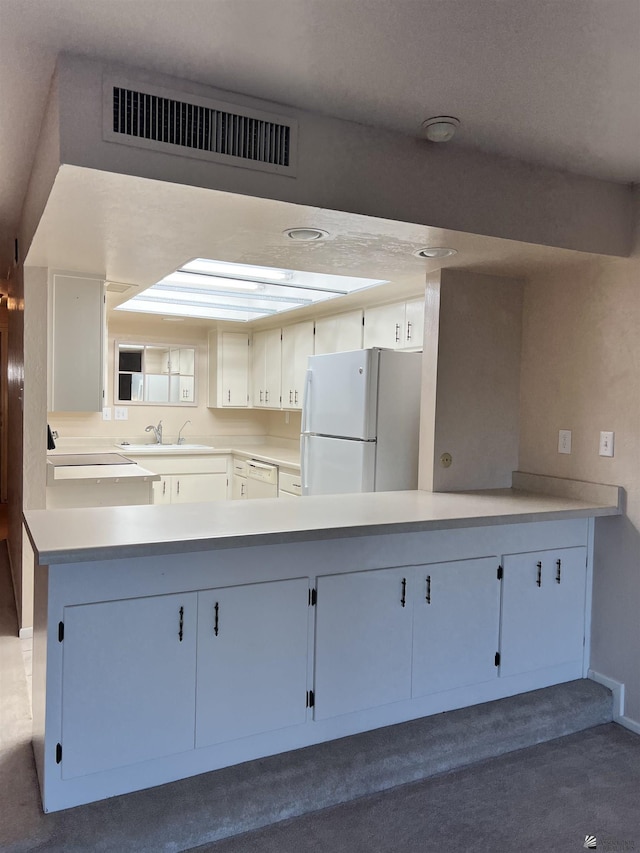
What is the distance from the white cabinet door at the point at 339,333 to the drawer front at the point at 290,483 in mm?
997

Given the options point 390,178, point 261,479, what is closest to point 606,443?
point 390,178

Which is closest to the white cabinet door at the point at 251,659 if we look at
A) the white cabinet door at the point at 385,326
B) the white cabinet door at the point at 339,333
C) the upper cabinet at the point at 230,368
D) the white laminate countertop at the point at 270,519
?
the white laminate countertop at the point at 270,519

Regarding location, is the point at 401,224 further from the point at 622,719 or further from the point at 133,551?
the point at 622,719

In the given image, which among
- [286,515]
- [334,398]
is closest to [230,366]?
[334,398]

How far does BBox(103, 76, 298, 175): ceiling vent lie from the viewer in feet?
5.76

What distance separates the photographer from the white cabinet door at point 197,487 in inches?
222

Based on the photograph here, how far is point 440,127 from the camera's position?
2074mm

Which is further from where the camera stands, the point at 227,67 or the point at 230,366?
the point at 230,366

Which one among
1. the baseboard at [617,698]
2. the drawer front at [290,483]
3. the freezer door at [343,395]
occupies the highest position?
the freezer door at [343,395]

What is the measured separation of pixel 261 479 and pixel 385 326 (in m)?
1.92

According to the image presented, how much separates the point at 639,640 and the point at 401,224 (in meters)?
1.98

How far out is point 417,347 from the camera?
150 inches

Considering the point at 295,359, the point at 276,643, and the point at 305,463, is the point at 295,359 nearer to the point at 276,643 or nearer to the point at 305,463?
the point at 305,463

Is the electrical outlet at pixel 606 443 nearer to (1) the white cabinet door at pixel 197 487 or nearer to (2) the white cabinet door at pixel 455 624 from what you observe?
(2) the white cabinet door at pixel 455 624
